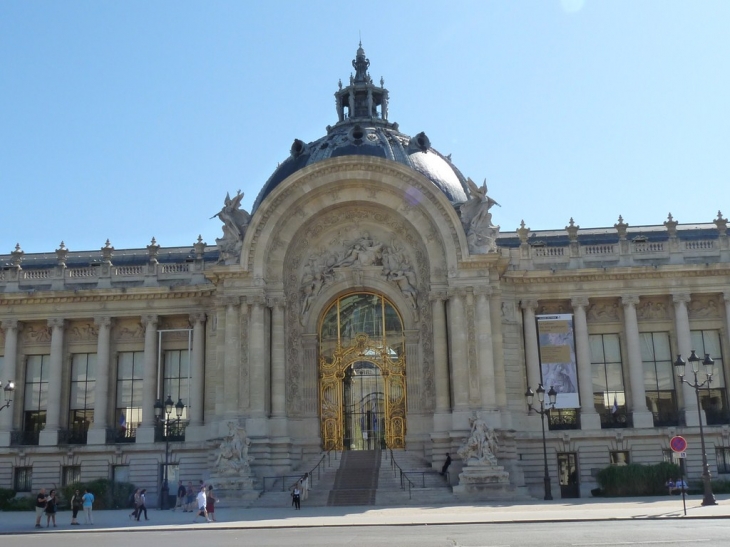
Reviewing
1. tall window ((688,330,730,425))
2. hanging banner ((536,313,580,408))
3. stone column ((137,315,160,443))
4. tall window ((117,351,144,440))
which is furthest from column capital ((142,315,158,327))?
tall window ((688,330,730,425))

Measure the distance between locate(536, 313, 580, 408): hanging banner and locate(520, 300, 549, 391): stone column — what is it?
24 centimetres

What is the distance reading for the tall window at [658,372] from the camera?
3988cm

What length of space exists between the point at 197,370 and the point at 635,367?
810 inches

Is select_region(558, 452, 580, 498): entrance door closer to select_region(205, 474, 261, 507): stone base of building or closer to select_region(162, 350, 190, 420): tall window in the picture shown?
select_region(205, 474, 261, 507): stone base of building

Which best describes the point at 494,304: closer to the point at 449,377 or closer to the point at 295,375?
the point at 449,377

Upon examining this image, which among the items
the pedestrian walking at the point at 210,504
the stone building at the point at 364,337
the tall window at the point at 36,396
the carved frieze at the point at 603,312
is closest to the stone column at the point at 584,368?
the stone building at the point at 364,337

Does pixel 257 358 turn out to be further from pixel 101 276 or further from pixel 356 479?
pixel 101 276

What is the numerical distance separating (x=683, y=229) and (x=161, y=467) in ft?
96.8

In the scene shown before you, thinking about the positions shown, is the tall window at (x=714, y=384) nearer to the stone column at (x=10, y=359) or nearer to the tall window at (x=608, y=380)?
the tall window at (x=608, y=380)

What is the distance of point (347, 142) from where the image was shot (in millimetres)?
41312

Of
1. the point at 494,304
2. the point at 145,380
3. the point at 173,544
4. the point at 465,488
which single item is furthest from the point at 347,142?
the point at 173,544

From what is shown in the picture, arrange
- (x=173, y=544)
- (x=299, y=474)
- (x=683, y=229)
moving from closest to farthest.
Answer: (x=173, y=544) → (x=299, y=474) → (x=683, y=229)

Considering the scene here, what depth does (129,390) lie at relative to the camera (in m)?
41.7

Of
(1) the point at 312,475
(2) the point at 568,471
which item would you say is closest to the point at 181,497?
(1) the point at 312,475
